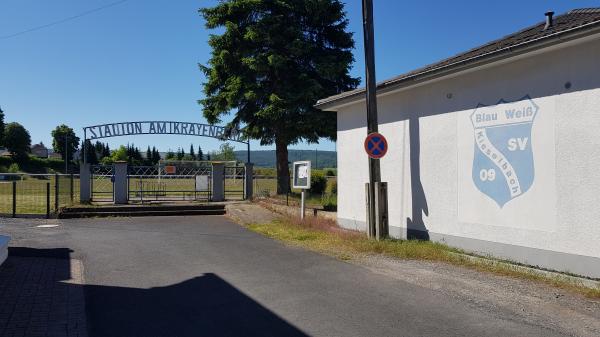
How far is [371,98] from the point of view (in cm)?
1124

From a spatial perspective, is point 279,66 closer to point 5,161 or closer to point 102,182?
point 102,182

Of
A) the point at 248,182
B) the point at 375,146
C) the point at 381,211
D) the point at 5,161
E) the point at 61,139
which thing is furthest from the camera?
the point at 61,139

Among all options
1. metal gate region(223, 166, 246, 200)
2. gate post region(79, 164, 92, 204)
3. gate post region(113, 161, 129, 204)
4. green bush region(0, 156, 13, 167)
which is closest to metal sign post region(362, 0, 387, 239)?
metal gate region(223, 166, 246, 200)

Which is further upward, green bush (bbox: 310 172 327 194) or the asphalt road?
green bush (bbox: 310 172 327 194)

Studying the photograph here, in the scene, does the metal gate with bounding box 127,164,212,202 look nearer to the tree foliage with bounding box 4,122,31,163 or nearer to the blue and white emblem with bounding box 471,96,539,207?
the blue and white emblem with bounding box 471,96,539,207

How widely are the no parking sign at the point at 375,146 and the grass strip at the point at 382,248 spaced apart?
191 cm

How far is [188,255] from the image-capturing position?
32.9 ft

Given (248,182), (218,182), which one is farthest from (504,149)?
(248,182)

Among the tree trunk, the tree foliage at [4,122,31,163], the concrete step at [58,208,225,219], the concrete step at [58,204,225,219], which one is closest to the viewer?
the concrete step at [58,208,225,219]

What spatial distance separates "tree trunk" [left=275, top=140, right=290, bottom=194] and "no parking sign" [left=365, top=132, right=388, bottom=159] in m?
11.5

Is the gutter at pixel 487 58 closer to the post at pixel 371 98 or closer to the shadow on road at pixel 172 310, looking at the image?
the post at pixel 371 98

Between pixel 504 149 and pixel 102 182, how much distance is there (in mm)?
17749

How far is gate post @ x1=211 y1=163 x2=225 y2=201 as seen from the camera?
73.8ft

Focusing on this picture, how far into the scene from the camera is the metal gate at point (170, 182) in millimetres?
22736
